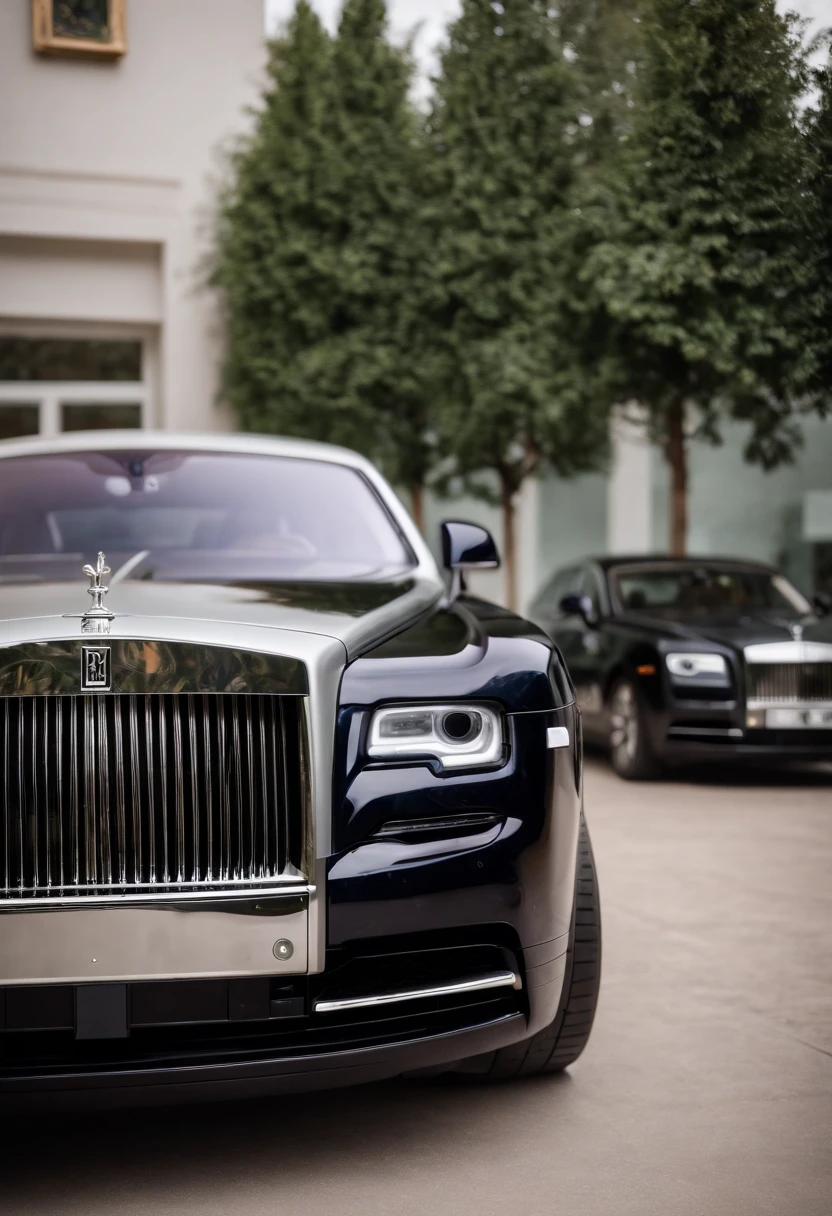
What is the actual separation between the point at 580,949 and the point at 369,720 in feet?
2.97

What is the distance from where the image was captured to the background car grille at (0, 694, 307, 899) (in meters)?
2.97

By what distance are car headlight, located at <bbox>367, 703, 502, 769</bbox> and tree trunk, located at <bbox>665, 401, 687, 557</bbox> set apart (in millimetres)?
9611

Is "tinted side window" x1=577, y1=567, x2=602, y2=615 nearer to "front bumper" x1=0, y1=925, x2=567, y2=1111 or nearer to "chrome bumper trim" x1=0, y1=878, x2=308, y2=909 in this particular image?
"front bumper" x1=0, y1=925, x2=567, y2=1111

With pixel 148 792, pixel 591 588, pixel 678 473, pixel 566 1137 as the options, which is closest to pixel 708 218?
pixel 566 1137

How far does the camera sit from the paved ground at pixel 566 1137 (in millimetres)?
3043

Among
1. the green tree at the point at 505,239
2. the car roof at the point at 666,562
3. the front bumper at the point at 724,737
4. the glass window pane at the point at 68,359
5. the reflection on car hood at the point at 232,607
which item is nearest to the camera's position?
the reflection on car hood at the point at 232,607

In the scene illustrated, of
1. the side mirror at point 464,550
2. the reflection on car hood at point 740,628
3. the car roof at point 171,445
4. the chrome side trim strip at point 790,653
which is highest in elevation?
the car roof at point 171,445

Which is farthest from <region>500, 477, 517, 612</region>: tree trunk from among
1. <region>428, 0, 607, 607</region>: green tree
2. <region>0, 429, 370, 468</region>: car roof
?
<region>0, 429, 370, 468</region>: car roof

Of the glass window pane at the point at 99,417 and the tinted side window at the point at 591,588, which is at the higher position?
the glass window pane at the point at 99,417

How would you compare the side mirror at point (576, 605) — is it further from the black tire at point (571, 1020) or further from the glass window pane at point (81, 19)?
the glass window pane at point (81, 19)

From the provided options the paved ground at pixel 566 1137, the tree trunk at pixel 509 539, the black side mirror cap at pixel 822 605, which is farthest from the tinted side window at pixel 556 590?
the paved ground at pixel 566 1137

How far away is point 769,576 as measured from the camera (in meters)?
10.6

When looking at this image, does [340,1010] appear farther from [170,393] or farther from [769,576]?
[170,393]

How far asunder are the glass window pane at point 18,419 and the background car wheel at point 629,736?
10049 mm
